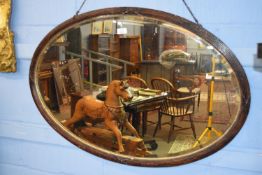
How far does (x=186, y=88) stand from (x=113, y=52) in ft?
1.46

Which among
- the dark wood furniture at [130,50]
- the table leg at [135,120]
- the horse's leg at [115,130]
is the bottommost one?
the horse's leg at [115,130]

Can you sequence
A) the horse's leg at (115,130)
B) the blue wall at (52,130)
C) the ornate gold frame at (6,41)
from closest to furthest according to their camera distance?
the blue wall at (52,130) → the horse's leg at (115,130) → the ornate gold frame at (6,41)

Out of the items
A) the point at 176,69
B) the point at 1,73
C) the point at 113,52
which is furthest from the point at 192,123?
the point at 1,73

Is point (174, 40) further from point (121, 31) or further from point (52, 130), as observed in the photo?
point (52, 130)

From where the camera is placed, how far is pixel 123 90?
1.64 metres

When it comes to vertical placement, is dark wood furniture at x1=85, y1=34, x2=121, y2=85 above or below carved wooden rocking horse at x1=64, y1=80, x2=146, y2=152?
above

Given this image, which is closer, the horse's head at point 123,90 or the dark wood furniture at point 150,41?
the dark wood furniture at point 150,41

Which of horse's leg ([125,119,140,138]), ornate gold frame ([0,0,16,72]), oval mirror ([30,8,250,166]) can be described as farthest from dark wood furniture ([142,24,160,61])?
ornate gold frame ([0,0,16,72])

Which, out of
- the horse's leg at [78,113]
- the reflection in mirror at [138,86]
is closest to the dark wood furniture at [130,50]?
the reflection in mirror at [138,86]

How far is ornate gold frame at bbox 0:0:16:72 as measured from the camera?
1.87 m

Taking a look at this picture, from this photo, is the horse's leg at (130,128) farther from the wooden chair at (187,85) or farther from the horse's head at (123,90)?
the wooden chair at (187,85)

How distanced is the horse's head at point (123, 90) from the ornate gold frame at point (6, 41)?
0.74m

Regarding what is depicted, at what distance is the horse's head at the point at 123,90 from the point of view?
5.34 feet

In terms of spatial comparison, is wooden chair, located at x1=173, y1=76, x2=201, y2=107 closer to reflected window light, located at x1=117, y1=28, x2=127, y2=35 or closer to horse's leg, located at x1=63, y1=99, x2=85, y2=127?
reflected window light, located at x1=117, y1=28, x2=127, y2=35
